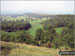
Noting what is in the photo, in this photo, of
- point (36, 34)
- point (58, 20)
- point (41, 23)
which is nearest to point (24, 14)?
point (41, 23)

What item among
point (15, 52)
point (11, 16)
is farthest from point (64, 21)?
point (15, 52)

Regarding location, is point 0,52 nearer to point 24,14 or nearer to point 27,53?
point 27,53

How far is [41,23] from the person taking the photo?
4.67m

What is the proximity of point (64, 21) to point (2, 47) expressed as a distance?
2.89 m

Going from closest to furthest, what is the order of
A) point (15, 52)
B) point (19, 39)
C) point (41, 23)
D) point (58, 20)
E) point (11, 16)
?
point (15, 52)
point (11, 16)
point (19, 39)
point (41, 23)
point (58, 20)

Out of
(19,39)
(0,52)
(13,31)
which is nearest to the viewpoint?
(0,52)

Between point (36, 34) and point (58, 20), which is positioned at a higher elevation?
point (58, 20)

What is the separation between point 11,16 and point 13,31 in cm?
95

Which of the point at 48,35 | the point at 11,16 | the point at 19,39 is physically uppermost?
the point at 11,16

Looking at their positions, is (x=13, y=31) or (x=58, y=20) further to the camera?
(x=58, y=20)

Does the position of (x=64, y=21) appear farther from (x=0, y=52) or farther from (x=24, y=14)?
(x=0, y=52)

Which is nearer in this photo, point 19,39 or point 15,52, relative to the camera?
point 15,52

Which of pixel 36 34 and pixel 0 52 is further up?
pixel 0 52

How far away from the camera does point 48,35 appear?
5.27 meters
